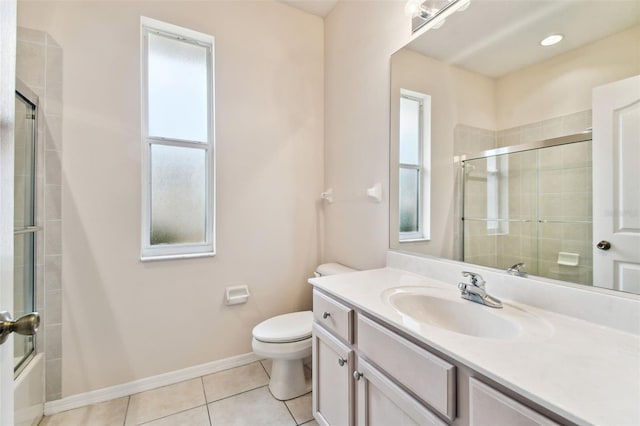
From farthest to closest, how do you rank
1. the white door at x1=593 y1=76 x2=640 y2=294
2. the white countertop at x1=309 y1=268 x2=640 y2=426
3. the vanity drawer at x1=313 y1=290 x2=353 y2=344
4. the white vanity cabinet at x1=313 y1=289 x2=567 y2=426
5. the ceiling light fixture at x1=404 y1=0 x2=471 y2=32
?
the ceiling light fixture at x1=404 y1=0 x2=471 y2=32, the vanity drawer at x1=313 y1=290 x2=353 y2=344, the white door at x1=593 y1=76 x2=640 y2=294, the white vanity cabinet at x1=313 y1=289 x2=567 y2=426, the white countertop at x1=309 y1=268 x2=640 y2=426

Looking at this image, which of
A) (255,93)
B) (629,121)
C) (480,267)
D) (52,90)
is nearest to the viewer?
(629,121)

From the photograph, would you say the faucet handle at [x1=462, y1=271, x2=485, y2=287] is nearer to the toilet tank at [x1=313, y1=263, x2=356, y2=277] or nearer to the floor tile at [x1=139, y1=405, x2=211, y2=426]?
the toilet tank at [x1=313, y1=263, x2=356, y2=277]

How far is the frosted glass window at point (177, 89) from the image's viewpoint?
1879mm

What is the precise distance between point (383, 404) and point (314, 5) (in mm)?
2700

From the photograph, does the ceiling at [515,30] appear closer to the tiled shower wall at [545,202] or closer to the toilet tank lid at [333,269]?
the tiled shower wall at [545,202]

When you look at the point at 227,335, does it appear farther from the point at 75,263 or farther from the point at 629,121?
the point at 629,121

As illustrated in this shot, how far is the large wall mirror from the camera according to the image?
0.85 meters

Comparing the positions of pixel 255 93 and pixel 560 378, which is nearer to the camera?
pixel 560 378

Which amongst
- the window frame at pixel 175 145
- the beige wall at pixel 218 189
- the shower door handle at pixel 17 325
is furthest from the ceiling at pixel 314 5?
the shower door handle at pixel 17 325

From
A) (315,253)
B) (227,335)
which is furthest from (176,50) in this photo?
(227,335)

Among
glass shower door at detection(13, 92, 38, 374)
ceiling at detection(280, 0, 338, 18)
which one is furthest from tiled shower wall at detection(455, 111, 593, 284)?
glass shower door at detection(13, 92, 38, 374)

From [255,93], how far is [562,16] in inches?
70.5

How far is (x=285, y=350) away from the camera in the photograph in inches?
63.7

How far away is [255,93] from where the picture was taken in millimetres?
2102
